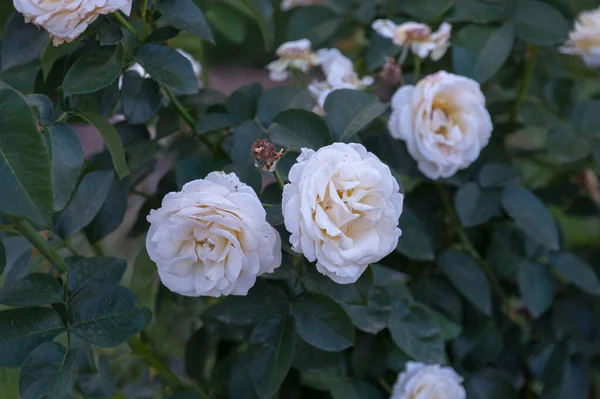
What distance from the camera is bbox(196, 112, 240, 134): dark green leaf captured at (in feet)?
2.82

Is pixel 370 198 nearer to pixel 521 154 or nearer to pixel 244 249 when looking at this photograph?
pixel 244 249

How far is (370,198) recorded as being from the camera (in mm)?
621

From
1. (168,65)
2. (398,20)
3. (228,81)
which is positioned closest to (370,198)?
(168,65)

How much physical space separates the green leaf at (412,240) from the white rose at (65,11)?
49 cm

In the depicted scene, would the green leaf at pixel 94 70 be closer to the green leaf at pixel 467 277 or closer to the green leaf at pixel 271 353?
the green leaf at pixel 271 353

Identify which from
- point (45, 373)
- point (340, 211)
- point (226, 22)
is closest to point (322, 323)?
point (340, 211)

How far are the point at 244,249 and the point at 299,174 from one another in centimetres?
9

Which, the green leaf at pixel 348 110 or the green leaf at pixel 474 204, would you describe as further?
the green leaf at pixel 474 204

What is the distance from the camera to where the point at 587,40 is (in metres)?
1.10

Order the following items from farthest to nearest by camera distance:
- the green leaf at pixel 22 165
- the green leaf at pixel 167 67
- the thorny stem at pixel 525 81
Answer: the thorny stem at pixel 525 81 < the green leaf at pixel 167 67 < the green leaf at pixel 22 165

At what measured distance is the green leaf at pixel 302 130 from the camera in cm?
74

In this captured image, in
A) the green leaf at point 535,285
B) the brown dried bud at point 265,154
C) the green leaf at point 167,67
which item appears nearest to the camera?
the brown dried bud at point 265,154

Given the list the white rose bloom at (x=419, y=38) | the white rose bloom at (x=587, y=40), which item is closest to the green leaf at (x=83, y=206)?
the white rose bloom at (x=419, y=38)

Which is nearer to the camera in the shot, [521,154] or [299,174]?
[299,174]
